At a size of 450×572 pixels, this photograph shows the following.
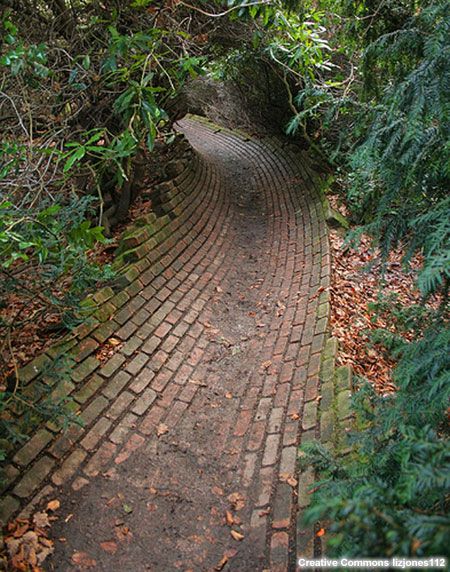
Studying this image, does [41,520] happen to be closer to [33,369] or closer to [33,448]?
[33,448]

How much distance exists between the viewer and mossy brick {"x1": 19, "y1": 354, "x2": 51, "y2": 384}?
3.42 meters

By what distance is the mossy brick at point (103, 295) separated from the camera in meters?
4.46

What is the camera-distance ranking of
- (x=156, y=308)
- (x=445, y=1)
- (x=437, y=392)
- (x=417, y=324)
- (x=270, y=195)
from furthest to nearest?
(x=270, y=195), (x=156, y=308), (x=417, y=324), (x=445, y=1), (x=437, y=392)

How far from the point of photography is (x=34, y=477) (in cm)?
304

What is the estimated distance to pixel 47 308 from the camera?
11.3 feet

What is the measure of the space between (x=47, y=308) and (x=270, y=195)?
6533 mm

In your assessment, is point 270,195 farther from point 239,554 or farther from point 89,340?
point 239,554

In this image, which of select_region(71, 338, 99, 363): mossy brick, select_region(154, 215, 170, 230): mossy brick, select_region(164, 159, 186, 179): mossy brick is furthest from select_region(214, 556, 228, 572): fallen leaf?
select_region(164, 159, 186, 179): mossy brick

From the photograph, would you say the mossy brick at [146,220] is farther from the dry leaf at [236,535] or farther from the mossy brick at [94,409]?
the dry leaf at [236,535]

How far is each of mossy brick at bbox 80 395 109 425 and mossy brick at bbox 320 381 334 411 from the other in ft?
6.10

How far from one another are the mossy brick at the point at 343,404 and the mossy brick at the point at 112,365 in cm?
205

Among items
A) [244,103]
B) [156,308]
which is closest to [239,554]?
[156,308]

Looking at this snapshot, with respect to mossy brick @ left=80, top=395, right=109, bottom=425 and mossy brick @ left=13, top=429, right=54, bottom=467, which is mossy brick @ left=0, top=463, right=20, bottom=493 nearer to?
mossy brick @ left=13, top=429, right=54, bottom=467

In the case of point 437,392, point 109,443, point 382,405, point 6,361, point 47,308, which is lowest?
point 109,443
